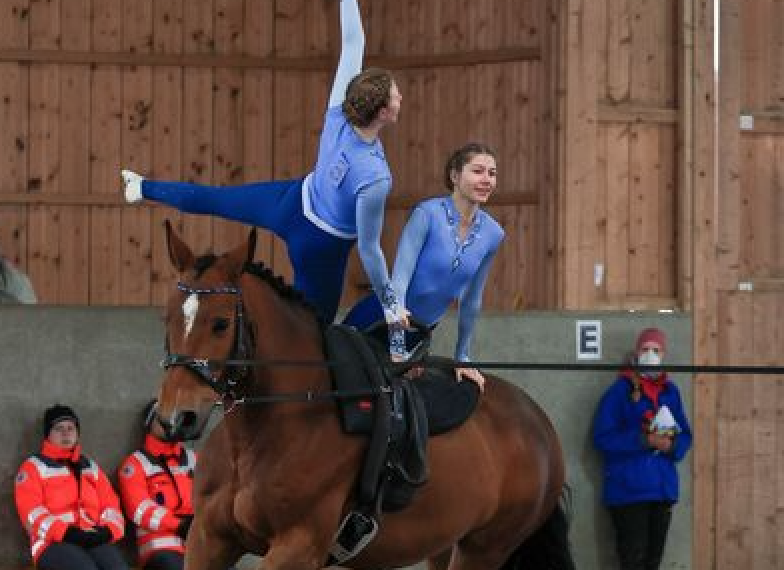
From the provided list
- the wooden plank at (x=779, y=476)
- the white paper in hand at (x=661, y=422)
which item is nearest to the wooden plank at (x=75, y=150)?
the white paper in hand at (x=661, y=422)

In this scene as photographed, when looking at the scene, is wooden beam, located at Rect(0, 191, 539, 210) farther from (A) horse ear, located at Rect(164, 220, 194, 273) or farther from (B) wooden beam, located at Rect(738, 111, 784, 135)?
(A) horse ear, located at Rect(164, 220, 194, 273)

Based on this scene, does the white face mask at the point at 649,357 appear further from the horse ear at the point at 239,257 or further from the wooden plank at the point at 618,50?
the horse ear at the point at 239,257

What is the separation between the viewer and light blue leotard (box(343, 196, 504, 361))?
20.3 feet

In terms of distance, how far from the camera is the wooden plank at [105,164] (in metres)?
13.0

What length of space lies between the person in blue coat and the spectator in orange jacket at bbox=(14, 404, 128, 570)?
10.2 feet

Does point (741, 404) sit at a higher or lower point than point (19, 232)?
lower

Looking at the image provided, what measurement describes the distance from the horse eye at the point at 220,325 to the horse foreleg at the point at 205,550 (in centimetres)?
78

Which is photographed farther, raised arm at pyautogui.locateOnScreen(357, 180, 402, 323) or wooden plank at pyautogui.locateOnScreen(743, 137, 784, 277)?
wooden plank at pyautogui.locateOnScreen(743, 137, 784, 277)

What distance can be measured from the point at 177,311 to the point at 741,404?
6884 millimetres

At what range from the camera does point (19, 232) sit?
12.9 meters

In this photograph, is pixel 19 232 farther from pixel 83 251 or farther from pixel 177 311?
pixel 177 311

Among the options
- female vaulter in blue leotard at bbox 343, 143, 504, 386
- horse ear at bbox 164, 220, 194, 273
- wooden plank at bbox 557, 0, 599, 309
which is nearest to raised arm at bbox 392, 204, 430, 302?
female vaulter in blue leotard at bbox 343, 143, 504, 386

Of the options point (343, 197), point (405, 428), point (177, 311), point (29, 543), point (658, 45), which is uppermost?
point (658, 45)

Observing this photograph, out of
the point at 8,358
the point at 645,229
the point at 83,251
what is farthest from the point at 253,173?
the point at 8,358
